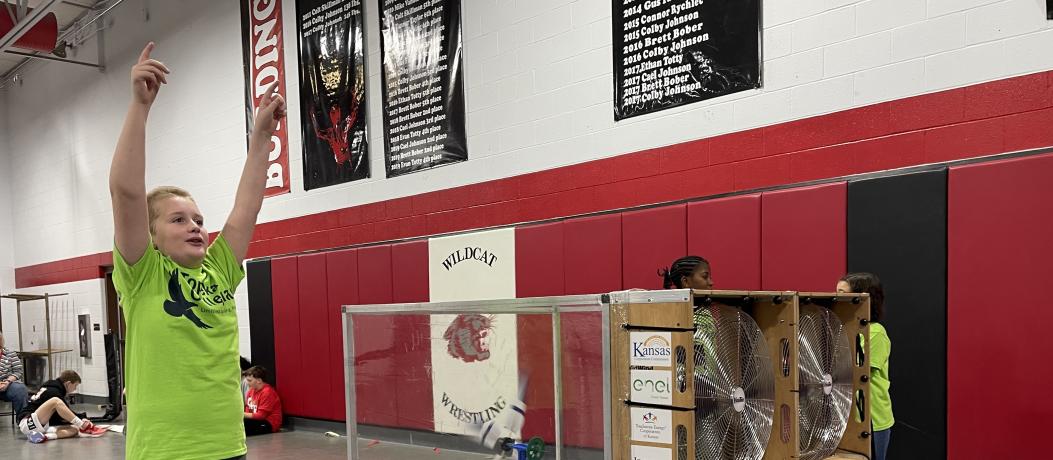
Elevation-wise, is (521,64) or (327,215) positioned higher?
(521,64)

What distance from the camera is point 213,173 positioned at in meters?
9.45

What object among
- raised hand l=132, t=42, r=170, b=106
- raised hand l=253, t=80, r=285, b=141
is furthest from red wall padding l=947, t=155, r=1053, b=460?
raised hand l=132, t=42, r=170, b=106

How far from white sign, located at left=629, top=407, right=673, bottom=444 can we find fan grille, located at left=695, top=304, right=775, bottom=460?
0.13m

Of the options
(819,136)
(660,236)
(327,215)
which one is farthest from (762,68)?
(327,215)

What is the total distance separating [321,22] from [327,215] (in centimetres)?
207

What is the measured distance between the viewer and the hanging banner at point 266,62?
8453 mm

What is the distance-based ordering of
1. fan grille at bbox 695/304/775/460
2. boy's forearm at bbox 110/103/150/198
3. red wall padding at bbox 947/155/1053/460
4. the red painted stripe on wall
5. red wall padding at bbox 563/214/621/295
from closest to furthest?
boy's forearm at bbox 110/103/150/198 → fan grille at bbox 695/304/775/460 → red wall padding at bbox 947/155/1053/460 → the red painted stripe on wall → red wall padding at bbox 563/214/621/295

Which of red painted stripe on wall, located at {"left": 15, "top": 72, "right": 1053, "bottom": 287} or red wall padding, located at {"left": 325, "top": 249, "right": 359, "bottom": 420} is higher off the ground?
red painted stripe on wall, located at {"left": 15, "top": 72, "right": 1053, "bottom": 287}

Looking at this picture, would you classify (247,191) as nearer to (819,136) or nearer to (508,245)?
(819,136)

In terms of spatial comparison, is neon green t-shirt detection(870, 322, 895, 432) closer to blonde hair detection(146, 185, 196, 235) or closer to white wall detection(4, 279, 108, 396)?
blonde hair detection(146, 185, 196, 235)

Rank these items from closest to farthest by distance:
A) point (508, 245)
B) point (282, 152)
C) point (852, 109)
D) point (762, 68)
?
point (852, 109), point (762, 68), point (508, 245), point (282, 152)

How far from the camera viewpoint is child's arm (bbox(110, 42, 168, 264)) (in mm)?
1608

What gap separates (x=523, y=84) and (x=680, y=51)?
60.5 inches

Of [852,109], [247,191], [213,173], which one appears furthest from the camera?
[213,173]
